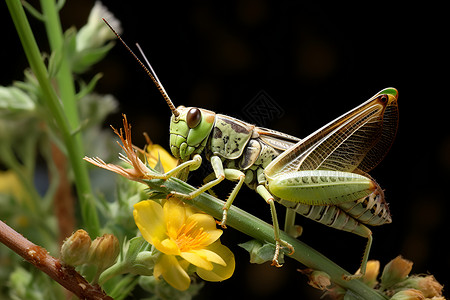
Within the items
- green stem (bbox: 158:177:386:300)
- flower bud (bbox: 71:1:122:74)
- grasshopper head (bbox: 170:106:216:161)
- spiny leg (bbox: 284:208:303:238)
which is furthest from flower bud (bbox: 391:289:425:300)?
flower bud (bbox: 71:1:122:74)

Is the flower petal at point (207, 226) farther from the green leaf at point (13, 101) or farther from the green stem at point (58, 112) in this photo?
the green leaf at point (13, 101)

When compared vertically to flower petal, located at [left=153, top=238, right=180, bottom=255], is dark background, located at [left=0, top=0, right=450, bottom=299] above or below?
above

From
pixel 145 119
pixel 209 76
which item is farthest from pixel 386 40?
pixel 145 119

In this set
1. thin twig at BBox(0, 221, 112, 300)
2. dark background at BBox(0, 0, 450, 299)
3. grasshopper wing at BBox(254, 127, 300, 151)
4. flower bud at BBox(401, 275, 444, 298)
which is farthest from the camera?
dark background at BBox(0, 0, 450, 299)

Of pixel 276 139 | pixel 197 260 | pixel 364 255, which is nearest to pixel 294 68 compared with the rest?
pixel 276 139

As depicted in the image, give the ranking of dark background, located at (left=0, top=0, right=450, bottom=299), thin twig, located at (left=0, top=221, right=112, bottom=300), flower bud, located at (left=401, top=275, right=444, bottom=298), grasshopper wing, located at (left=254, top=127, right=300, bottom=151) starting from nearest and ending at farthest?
thin twig, located at (left=0, top=221, right=112, bottom=300) → flower bud, located at (left=401, top=275, right=444, bottom=298) → grasshopper wing, located at (left=254, top=127, right=300, bottom=151) → dark background, located at (left=0, top=0, right=450, bottom=299)

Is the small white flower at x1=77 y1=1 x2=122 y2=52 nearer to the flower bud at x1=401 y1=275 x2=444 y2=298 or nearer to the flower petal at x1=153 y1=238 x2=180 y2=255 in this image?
the flower petal at x1=153 y1=238 x2=180 y2=255

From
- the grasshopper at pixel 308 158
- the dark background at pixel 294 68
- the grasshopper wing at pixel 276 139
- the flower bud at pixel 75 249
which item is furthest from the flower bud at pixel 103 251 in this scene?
the dark background at pixel 294 68
